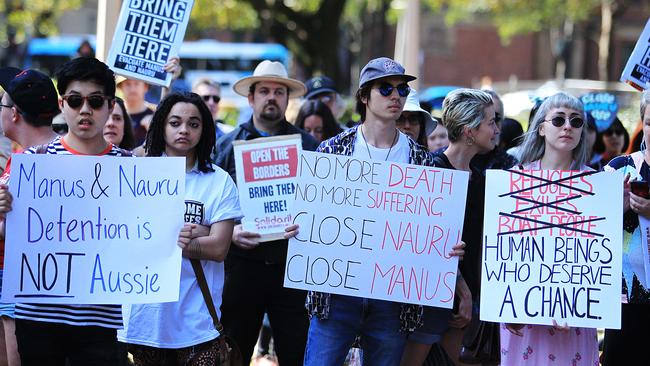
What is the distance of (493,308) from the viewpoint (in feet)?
17.1

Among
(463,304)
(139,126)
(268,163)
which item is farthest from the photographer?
(139,126)

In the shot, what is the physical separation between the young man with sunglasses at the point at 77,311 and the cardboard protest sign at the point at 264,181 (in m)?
1.19

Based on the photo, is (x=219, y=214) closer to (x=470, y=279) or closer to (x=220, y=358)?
(x=220, y=358)

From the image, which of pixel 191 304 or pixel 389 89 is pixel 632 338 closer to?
pixel 389 89

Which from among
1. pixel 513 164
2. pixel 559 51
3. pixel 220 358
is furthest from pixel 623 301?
pixel 559 51

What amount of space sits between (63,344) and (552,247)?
93.9 inches

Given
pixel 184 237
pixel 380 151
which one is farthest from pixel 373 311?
pixel 184 237

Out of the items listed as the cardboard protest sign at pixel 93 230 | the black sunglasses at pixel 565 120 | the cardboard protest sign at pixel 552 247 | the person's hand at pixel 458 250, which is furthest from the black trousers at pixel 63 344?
the black sunglasses at pixel 565 120

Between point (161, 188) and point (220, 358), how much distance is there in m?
0.94

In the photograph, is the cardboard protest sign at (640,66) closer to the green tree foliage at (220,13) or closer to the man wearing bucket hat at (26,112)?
the man wearing bucket hat at (26,112)

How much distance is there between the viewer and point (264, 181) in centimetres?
610

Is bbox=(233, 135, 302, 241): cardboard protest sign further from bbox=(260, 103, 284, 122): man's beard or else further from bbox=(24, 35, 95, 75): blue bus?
bbox=(24, 35, 95, 75): blue bus

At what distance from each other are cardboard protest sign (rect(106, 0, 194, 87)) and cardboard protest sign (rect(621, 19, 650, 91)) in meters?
3.05

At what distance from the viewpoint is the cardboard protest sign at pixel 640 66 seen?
723cm
